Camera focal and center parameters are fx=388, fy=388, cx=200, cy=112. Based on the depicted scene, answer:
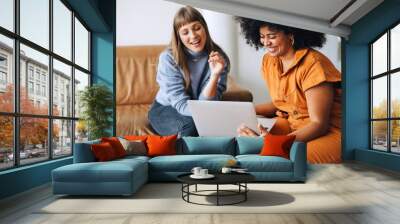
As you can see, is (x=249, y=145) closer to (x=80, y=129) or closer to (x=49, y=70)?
(x=80, y=129)

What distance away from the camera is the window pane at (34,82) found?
552cm

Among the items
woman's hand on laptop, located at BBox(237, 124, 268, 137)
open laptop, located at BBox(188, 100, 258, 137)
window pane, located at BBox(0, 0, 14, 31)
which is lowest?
woman's hand on laptop, located at BBox(237, 124, 268, 137)

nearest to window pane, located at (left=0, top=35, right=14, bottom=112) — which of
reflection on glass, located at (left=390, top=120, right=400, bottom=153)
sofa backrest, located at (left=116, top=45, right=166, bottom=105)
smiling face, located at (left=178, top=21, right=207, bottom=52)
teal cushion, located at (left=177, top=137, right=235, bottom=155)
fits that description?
teal cushion, located at (left=177, top=137, right=235, bottom=155)

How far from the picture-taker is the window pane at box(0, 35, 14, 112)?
16.1ft

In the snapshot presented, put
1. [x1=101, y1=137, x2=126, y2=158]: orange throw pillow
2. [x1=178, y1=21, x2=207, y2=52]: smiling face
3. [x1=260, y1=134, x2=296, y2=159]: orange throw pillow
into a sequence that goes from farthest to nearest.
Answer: [x1=178, y1=21, x2=207, y2=52]: smiling face < [x1=260, y1=134, x2=296, y2=159]: orange throw pillow < [x1=101, y1=137, x2=126, y2=158]: orange throw pillow

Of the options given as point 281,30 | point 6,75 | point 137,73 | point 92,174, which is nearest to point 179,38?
point 137,73

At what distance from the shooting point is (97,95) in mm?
8023

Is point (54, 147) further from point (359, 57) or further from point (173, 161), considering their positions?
point (359, 57)

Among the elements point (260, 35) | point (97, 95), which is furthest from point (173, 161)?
point (260, 35)

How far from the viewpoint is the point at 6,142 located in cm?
501

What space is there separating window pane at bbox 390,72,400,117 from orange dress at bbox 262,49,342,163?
120cm

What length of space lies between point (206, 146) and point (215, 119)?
1.70 m

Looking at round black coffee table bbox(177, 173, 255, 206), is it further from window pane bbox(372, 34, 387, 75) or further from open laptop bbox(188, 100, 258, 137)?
window pane bbox(372, 34, 387, 75)

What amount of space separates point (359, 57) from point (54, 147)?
7.04 metres
